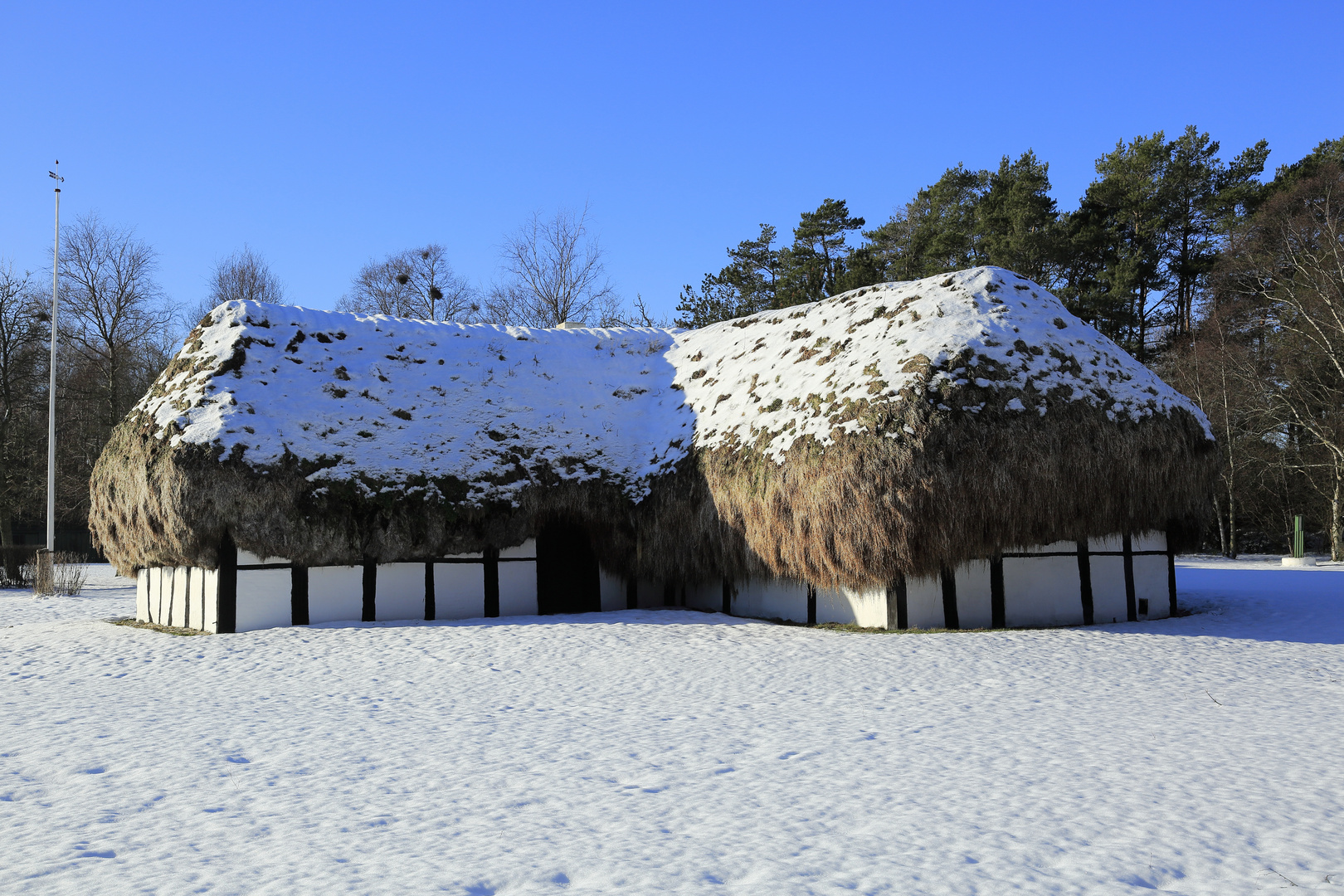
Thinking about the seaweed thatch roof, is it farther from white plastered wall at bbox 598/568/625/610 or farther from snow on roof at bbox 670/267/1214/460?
white plastered wall at bbox 598/568/625/610

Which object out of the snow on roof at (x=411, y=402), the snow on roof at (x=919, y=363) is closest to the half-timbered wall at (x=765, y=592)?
the snow on roof at (x=411, y=402)

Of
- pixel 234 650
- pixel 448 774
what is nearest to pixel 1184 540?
pixel 448 774

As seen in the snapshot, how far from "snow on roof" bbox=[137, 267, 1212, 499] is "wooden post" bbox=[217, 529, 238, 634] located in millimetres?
1183

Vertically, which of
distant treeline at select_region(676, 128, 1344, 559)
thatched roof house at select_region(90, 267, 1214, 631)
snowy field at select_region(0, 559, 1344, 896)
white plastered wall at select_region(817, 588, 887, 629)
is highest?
distant treeline at select_region(676, 128, 1344, 559)

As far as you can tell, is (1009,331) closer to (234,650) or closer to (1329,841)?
(1329,841)

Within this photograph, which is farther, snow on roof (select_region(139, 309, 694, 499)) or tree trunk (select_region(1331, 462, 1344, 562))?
tree trunk (select_region(1331, 462, 1344, 562))

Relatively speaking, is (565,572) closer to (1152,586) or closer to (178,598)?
(178,598)

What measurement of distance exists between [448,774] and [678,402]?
10005 mm

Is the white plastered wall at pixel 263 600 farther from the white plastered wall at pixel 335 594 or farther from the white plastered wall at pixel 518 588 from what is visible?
the white plastered wall at pixel 518 588

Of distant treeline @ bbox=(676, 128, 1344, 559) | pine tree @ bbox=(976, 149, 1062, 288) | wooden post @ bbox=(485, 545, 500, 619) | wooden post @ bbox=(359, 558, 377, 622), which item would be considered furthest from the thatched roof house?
pine tree @ bbox=(976, 149, 1062, 288)

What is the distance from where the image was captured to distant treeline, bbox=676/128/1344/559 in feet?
77.4

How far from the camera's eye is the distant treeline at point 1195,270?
23.6 m

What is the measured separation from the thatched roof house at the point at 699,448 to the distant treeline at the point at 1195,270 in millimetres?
13412

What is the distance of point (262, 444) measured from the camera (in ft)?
37.6
